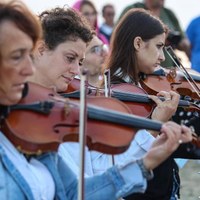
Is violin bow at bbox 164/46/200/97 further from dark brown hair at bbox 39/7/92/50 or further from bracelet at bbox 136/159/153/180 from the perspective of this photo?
bracelet at bbox 136/159/153/180

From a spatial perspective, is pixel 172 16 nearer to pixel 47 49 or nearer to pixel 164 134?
pixel 47 49

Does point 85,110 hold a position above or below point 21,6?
below

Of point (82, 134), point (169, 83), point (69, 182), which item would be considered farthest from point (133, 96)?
point (82, 134)

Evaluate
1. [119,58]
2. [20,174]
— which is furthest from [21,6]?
[119,58]

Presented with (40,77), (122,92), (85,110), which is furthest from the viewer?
(122,92)

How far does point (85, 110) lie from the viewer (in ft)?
7.39

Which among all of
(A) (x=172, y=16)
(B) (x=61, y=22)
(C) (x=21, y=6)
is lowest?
(A) (x=172, y=16)

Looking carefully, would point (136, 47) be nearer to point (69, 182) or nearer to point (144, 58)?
point (144, 58)

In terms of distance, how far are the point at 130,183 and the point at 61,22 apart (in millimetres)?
825

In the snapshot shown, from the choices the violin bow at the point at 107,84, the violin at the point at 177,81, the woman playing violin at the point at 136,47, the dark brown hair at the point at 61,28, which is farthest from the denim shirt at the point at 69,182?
the violin at the point at 177,81

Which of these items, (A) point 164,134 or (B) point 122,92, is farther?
(B) point 122,92

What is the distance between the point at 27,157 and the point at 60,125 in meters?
0.15

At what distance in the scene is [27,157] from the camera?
7.93 feet

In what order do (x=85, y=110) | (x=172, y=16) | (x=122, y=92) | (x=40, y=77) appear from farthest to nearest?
(x=172, y=16), (x=122, y=92), (x=40, y=77), (x=85, y=110)
